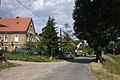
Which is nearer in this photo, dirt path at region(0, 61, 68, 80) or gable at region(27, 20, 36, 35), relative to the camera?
dirt path at region(0, 61, 68, 80)

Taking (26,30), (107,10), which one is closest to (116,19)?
(107,10)

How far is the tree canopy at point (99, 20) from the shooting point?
46.2 metres

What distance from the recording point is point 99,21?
46.4 meters

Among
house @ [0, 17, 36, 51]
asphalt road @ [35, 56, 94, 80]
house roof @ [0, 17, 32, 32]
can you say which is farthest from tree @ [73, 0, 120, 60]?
house roof @ [0, 17, 32, 32]

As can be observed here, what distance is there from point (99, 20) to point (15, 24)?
40.3m

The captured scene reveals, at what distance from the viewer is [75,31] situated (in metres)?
50.9

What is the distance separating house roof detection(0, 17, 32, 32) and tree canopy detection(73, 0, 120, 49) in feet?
110

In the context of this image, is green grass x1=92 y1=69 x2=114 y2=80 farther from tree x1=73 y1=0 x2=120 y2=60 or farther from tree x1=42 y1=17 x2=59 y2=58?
tree x1=42 y1=17 x2=59 y2=58

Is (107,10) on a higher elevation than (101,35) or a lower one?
higher

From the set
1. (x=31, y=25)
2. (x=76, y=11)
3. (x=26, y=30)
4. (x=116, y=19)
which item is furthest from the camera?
(x=31, y=25)

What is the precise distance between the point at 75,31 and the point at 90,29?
13.3ft

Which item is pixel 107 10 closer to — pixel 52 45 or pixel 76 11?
pixel 76 11

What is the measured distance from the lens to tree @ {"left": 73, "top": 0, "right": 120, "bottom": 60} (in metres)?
46.2

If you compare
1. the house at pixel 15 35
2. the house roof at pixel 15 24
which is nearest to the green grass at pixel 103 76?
the house at pixel 15 35
